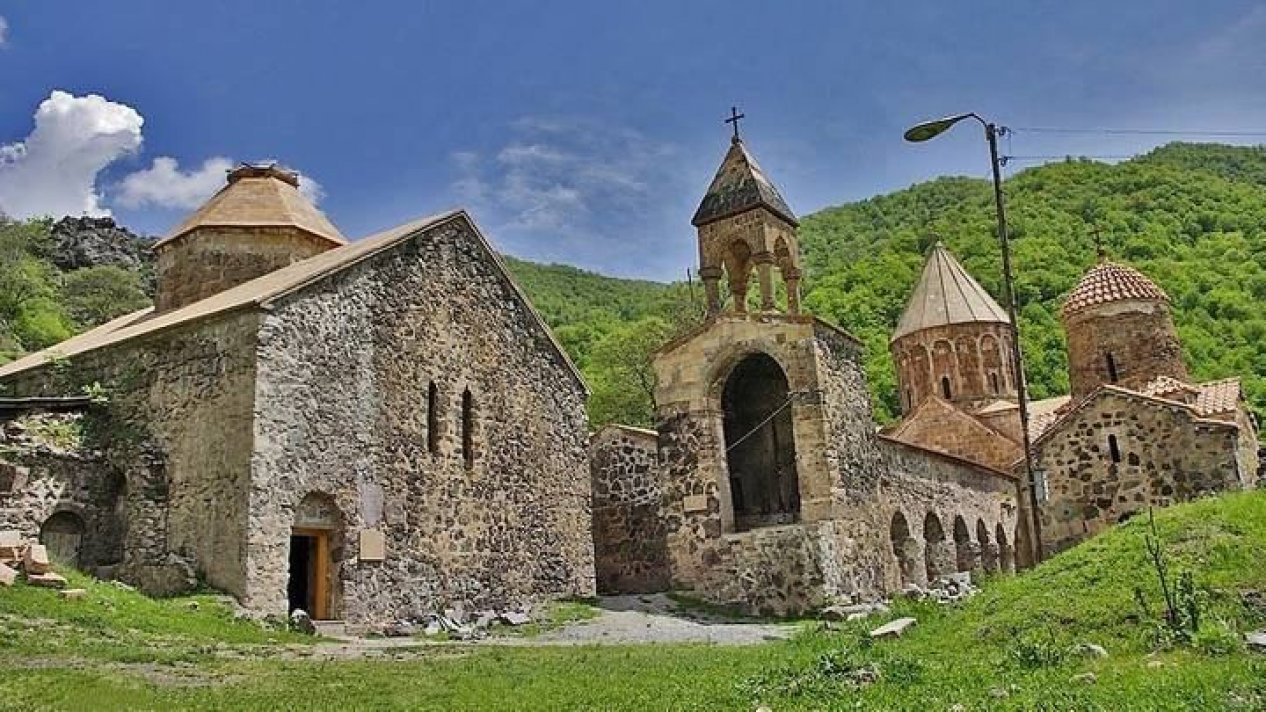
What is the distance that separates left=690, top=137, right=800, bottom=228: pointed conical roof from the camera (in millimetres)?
17703

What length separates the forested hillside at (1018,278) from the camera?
4331 cm

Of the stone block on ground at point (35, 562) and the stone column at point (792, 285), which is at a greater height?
the stone column at point (792, 285)

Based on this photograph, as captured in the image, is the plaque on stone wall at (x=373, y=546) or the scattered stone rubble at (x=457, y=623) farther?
the plaque on stone wall at (x=373, y=546)

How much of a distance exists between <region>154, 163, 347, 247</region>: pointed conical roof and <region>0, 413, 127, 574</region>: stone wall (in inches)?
296

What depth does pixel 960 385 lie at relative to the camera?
29.5 metres

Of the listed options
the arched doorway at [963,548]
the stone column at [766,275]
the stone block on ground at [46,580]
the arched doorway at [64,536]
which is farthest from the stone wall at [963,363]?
the stone block on ground at [46,580]

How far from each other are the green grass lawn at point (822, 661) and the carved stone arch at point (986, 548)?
12339 millimetres

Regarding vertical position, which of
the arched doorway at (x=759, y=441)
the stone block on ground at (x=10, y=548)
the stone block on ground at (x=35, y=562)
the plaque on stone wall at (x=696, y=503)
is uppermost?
the arched doorway at (x=759, y=441)

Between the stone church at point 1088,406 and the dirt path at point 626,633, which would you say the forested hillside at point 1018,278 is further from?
the dirt path at point 626,633

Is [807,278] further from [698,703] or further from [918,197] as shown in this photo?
[698,703]

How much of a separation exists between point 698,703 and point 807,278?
Result: 174 feet

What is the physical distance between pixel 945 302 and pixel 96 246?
5055 centimetres

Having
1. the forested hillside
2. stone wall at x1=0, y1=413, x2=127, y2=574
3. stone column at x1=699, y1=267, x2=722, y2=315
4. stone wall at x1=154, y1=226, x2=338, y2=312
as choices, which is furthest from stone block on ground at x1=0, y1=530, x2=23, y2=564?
the forested hillside

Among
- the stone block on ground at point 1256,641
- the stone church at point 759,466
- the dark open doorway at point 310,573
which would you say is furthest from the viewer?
the stone church at point 759,466
